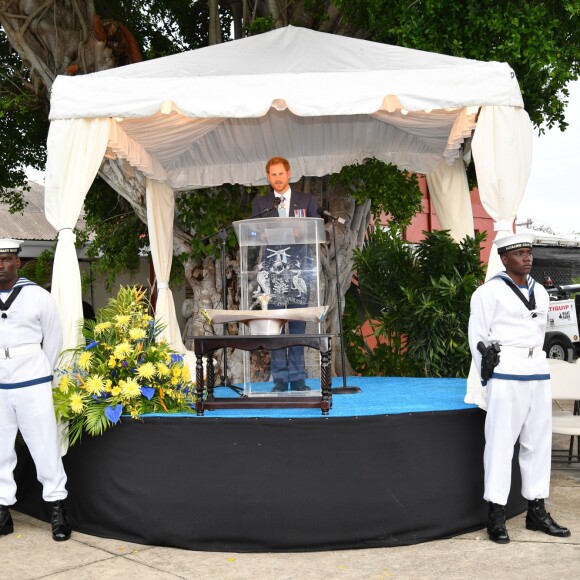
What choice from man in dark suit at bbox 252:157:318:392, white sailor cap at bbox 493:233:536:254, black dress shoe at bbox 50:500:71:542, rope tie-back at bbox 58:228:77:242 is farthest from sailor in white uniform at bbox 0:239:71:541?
white sailor cap at bbox 493:233:536:254

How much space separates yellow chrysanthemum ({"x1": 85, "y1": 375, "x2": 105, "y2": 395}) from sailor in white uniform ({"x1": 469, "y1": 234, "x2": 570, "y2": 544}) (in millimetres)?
2433

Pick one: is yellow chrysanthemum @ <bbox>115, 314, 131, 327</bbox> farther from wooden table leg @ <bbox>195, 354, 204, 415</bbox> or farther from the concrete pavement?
the concrete pavement

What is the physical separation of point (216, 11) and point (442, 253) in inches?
198

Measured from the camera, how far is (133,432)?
5.77 m

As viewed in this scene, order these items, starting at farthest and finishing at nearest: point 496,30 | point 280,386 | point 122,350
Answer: point 496,30 < point 280,386 < point 122,350

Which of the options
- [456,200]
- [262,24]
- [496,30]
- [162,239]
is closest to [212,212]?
[162,239]

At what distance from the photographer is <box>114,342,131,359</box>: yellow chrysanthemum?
5.93 metres

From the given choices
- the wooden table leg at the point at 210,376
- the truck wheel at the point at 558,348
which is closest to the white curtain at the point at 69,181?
the wooden table leg at the point at 210,376

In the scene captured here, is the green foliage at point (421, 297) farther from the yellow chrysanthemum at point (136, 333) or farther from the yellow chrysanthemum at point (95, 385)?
the yellow chrysanthemum at point (95, 385)

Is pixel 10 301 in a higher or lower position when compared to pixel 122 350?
higher

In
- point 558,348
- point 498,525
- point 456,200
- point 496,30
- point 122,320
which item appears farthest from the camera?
point 558,348

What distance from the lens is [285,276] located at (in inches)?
264

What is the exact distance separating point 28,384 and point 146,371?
76 centimetres

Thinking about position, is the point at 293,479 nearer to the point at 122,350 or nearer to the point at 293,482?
the point at 293,482
